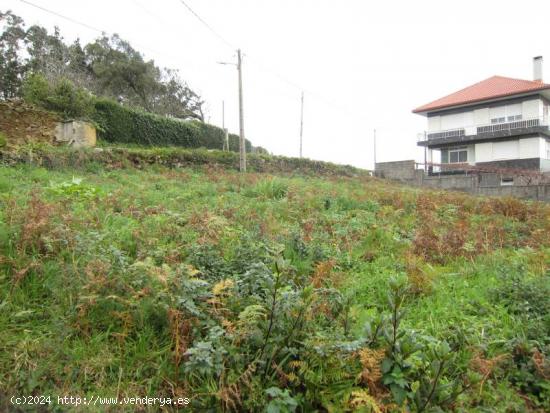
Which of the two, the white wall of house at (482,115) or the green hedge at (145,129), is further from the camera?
the white wall of house at (482,115)

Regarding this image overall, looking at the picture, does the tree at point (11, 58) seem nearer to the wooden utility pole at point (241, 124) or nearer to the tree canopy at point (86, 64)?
the tree canopy at point (86, 64)

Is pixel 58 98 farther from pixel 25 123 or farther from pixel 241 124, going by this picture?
pixel 241 124

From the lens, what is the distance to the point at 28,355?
2188 millimetres

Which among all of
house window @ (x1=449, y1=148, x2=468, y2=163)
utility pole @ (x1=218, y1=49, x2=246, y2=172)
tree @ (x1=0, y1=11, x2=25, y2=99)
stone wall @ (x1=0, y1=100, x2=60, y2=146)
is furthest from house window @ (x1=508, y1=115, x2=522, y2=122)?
tree @ (x1=0, y1=11, x2=25, y2=99)

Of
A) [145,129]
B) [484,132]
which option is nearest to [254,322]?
[145,129]

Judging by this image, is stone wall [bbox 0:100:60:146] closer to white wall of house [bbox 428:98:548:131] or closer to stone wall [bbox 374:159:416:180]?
stone wall [bbox 374:159:416:180]

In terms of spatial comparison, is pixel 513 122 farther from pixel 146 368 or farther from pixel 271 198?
pixel 146 368

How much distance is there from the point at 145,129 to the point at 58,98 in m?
4.53

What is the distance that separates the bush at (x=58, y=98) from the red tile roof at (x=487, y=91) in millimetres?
27653

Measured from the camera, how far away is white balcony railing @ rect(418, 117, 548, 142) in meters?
26.4

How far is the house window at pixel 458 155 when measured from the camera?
30.0 m

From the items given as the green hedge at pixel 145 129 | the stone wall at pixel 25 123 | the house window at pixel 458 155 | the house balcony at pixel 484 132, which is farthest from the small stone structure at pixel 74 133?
the house window at pixel 458 155

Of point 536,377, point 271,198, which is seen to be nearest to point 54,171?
point 271,198

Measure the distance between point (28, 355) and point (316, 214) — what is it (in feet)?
17.1
